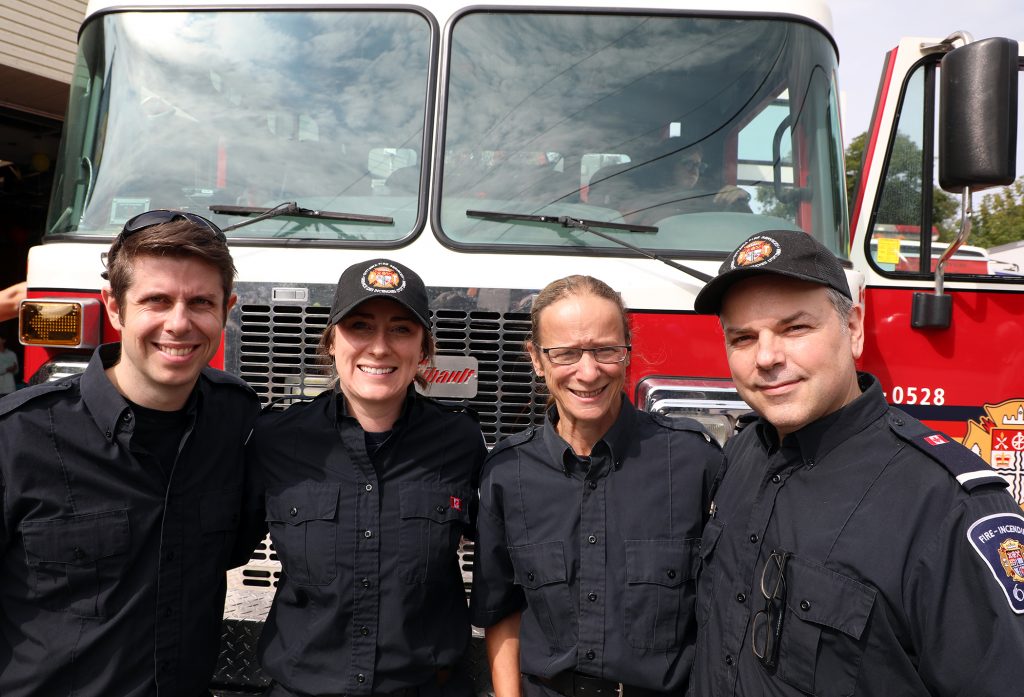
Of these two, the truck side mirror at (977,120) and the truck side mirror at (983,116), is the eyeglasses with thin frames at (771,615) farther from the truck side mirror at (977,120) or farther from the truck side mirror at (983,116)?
the truck side mirror at (983,116)

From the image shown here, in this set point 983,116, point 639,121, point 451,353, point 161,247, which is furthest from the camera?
point 639,121

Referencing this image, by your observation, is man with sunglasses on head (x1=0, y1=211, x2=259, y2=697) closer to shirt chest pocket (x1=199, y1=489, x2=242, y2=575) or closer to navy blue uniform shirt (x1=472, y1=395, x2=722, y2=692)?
shirt chest pocket (x1=199, y1=489, x2=242, y2=575)

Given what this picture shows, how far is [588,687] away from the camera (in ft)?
5.86

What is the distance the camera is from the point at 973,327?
9.09 feet

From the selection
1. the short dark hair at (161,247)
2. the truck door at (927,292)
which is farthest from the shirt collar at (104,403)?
the truck door at (927,292)

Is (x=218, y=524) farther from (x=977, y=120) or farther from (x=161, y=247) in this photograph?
(x=977, y=120)

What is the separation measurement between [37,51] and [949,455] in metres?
8.89

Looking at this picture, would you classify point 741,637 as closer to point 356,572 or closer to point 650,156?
point 356,572

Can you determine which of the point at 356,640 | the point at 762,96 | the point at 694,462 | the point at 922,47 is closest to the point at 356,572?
the point at 356,640

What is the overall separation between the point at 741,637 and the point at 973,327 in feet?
5.81

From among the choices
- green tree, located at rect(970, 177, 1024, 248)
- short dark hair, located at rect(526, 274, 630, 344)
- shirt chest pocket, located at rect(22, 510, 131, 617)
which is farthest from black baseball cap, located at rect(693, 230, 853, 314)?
green tree, located at rect(970, 177, 1024, 248)

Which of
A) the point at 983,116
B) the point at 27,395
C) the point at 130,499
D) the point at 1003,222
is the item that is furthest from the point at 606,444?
the point at 1003,222

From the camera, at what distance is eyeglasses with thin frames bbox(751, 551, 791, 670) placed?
1.48 metres

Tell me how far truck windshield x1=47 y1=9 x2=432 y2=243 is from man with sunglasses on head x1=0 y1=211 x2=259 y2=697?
36.1 inches
